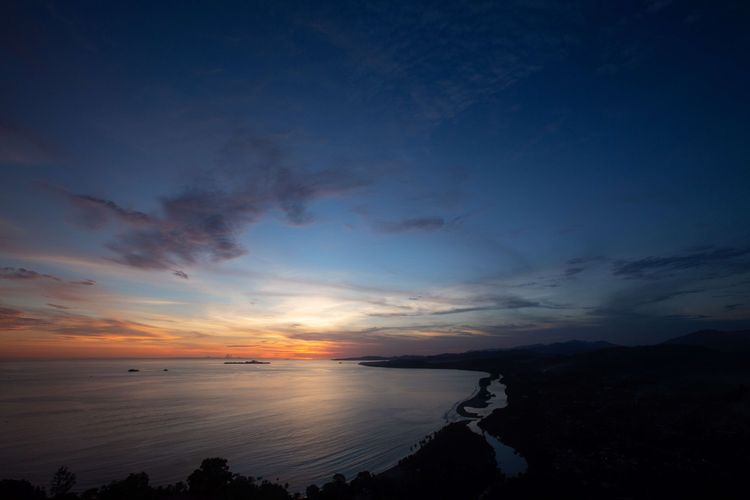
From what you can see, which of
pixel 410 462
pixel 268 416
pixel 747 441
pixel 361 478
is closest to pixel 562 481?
pixel 410 462

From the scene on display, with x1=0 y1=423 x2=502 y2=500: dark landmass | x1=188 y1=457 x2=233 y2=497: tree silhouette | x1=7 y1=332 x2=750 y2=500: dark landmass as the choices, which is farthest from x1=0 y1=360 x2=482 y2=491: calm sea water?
x1=188 y1=457 x2=233 y2=497: tree silhouette

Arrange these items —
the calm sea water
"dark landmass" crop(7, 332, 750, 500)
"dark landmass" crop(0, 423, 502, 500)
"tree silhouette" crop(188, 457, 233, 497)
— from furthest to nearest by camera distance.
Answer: the calm sea water, "dark landmass" crop(7, 332, 750, 500), "tree silhouette" crop(188, 457, 233, 497), "dark landmass" crop(0, 423, 502, 500)

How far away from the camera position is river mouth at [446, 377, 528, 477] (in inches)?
1689

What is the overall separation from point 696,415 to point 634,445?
2305cm

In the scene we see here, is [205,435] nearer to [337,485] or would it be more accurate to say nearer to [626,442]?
[337,485]

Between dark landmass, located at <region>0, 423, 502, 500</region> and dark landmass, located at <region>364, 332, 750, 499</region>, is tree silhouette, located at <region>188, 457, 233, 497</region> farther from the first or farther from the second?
dark landmass, located at <region>364, 332, 750, 499</region>

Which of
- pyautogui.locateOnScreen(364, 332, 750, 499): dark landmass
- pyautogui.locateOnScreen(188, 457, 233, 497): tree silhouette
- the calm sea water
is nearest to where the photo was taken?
pyautogui.locateOnScreen(188, 457, 233, 497): tree silhouette

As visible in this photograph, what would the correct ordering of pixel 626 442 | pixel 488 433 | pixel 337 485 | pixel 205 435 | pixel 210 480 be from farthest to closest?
1. pixel 205 435
2. pixel 488 433
3. pixel 626 442
4. pixel 337 485
5. pixel 210 480

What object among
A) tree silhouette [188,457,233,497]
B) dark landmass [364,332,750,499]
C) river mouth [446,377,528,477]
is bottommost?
river mouth [446,377,528,477]

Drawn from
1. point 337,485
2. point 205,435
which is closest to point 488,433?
point 337,485

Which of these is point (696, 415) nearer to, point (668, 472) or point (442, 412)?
point (668, 472)

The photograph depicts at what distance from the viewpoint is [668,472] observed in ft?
120

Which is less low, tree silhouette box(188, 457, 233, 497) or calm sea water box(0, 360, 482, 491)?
tree silhouette box(188, 457, 233, 497)

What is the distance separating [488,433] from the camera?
6044cm
